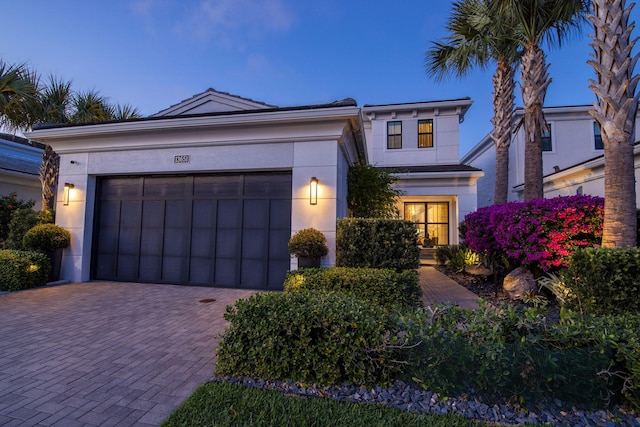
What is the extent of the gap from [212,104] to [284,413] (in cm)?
1114

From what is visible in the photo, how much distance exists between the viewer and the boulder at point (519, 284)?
233 inches

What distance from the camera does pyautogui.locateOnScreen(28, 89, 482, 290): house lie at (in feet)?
21.8

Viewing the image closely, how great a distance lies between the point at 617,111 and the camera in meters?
4.79

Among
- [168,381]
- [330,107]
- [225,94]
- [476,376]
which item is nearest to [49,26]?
[225,94]

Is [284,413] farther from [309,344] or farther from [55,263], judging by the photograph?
[55,263]

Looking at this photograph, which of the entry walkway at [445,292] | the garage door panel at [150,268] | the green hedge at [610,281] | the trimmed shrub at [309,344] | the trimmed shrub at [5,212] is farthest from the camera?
the trimmed shrub at [5,212]

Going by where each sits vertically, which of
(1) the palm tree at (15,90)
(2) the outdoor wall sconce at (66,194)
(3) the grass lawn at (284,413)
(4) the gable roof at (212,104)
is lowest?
(3) the grass lawn at (284,413)

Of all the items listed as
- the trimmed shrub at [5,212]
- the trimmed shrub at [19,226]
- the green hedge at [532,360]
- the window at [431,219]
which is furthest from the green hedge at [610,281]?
the trimmed shrub at [5,212]

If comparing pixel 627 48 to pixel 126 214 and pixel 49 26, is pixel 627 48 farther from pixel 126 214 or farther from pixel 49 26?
pixel 49 26

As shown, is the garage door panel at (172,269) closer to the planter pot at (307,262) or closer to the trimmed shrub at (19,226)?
the planter pot at (307,262)

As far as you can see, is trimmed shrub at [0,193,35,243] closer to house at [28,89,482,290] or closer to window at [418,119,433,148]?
house at [28,89,482,290]

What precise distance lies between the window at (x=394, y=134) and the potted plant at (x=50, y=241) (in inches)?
528

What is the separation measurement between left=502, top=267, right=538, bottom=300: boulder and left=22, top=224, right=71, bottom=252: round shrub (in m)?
11.2

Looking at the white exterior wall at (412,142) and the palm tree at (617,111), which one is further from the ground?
the white exterior wall at (412,142)
